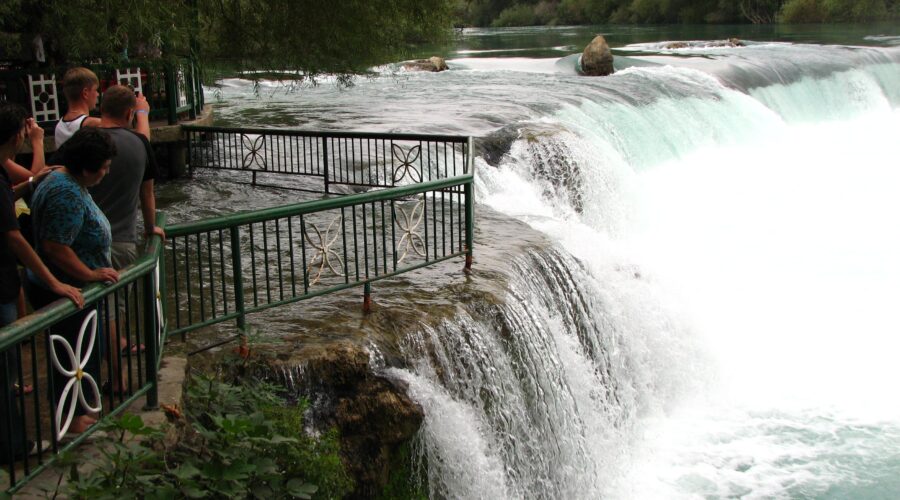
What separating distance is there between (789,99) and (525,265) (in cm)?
1990

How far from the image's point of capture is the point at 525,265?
8.77 metres

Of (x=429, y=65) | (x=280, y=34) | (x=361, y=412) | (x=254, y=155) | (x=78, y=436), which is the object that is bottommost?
(x=361, y=412)

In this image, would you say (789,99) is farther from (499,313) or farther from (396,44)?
(499,313)

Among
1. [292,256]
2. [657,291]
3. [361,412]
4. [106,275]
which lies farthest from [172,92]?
[106,275]

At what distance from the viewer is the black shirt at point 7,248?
13.9 ft

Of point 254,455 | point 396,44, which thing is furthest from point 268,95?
point 254,455

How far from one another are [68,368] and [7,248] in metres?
0.70

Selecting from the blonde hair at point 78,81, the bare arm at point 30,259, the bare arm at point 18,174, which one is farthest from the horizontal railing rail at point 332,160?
the bare arm at point 30,259

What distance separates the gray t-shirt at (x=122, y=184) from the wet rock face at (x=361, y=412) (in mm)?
1364

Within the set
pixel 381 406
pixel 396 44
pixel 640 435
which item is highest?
pixel 396 44

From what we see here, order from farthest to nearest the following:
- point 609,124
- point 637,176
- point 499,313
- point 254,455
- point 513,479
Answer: point 609,124 < point 637,176 < point 499,313 < point 513,479 < point 254,455

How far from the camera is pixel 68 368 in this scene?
4.73 m

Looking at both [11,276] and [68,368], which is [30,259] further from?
[68,368]

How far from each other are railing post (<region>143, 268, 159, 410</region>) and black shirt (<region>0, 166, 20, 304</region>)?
0.58m
